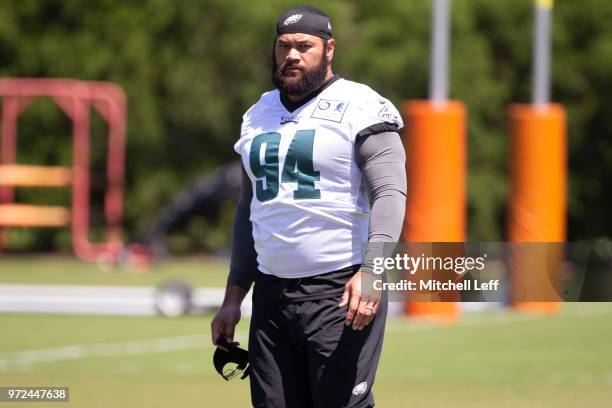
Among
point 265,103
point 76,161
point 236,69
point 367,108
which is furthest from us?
point 236,69

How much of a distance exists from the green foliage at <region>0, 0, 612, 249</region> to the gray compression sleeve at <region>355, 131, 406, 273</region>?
21.2m

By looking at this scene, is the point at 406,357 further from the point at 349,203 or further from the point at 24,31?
the point at 24,31

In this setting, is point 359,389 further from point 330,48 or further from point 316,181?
point 330,48

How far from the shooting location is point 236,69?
2770cm

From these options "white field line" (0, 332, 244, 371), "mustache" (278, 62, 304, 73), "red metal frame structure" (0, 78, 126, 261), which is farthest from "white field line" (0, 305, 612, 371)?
"red metal frame structure" (0, 78, 126, 261)

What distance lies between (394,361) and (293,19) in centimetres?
741

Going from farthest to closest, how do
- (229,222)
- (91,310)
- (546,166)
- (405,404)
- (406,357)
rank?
(229,222)
(546,166)
(91,310)
(406,357)
(405,404)

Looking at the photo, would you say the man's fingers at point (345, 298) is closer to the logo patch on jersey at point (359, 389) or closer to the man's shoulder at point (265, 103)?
the logo patch on jersey at point (359, 389)

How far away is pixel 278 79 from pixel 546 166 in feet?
44.1

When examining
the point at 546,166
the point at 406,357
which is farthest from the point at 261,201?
the point at 546,166

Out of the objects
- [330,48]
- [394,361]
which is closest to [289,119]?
[330,48]

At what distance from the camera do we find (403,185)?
4.76m

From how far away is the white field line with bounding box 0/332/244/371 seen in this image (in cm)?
1170

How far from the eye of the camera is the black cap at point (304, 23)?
492 cm
